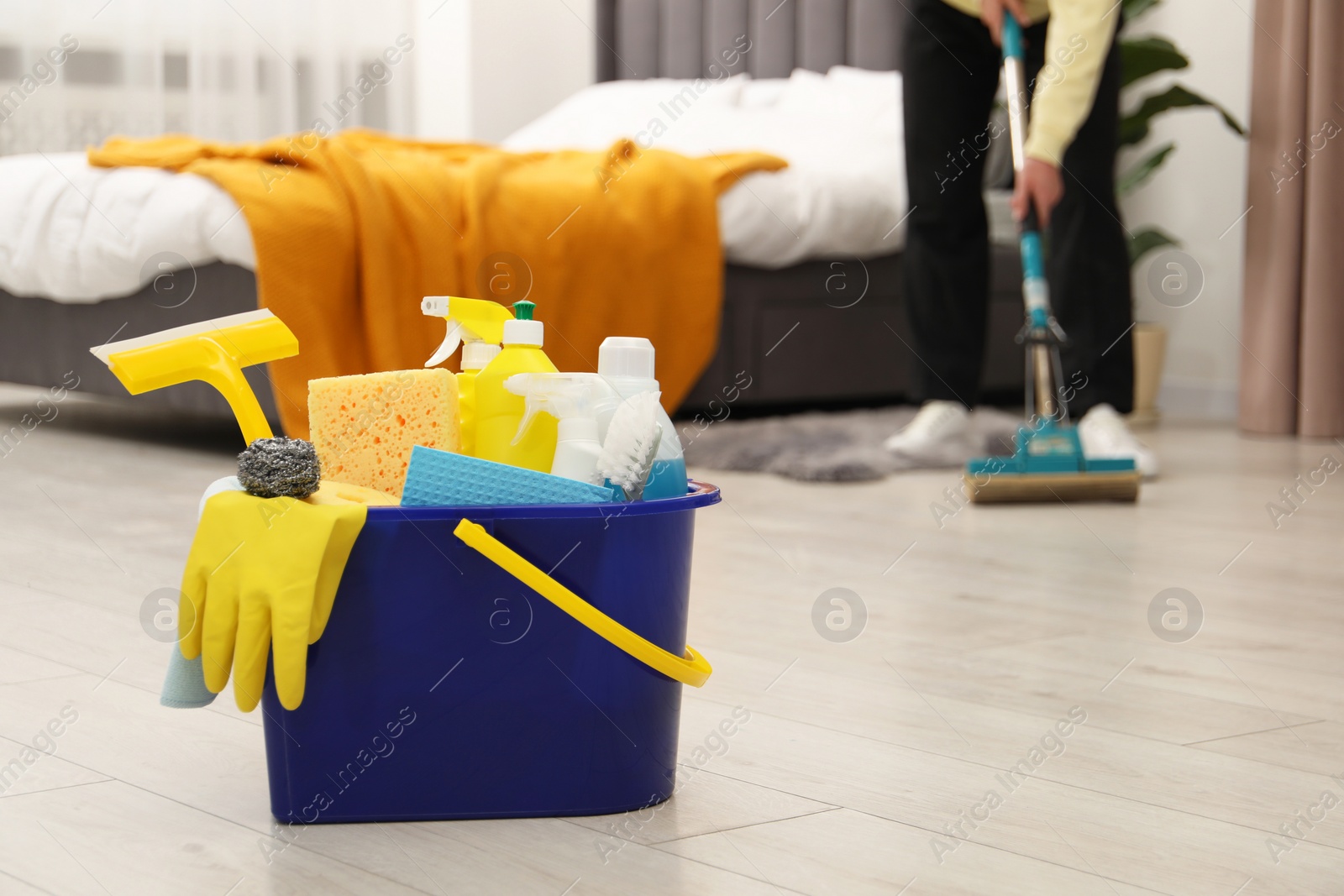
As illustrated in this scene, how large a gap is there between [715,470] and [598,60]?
2843 mm

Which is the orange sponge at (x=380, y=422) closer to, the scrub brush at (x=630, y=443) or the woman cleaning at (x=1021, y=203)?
the scrub brush at (x=630, y=443)

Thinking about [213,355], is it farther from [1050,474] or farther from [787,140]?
[787,140]

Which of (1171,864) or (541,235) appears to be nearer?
(1171,864)

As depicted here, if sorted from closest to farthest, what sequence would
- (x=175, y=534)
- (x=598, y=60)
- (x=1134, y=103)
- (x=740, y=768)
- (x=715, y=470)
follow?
1. (x=740, y=768)
2. (x=175, y=534)
3. (x=715, y=470)
4. (x=1134, y=103)
5. (x=598, y=60)

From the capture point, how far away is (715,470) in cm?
245

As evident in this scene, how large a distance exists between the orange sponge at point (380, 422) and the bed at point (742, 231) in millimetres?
1505

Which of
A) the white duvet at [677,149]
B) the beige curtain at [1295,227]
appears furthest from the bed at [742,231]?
the beige curtain at [1295,227]

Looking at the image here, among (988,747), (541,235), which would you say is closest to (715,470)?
(541,235)

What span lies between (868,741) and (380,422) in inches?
16.2

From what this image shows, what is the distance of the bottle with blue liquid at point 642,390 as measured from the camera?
0.85 meters

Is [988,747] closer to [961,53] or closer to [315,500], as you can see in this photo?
[315,500]

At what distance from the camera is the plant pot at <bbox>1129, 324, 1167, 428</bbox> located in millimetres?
3334

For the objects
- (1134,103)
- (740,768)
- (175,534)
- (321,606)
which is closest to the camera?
(321,606)

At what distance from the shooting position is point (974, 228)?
103 inches
